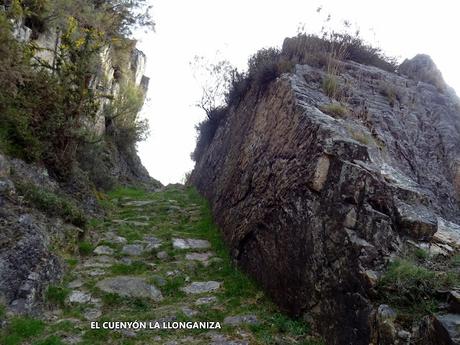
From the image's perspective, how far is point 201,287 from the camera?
6289 millimetres

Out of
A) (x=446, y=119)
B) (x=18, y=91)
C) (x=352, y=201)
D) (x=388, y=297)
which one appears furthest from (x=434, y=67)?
(x=18, y=91)

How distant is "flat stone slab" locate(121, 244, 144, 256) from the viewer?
24.2 feet

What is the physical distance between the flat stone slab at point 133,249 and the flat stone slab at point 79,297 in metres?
1.75

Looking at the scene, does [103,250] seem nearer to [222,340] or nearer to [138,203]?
[222,340]

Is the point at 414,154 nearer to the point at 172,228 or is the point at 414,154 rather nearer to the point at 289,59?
the point at 289,59

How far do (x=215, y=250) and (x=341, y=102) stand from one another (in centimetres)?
386

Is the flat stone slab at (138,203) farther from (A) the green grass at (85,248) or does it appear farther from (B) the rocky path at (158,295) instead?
(A) the green grass at (85,248)

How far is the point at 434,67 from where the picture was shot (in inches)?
458

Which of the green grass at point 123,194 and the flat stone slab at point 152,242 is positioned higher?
the green grass at point 123,194

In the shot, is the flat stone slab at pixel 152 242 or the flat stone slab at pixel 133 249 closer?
the flat stone slab at pixel 133 249

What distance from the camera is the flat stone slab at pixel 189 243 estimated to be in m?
7.86

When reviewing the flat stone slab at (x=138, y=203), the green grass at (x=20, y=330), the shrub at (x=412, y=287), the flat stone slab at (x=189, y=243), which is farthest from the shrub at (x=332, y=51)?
the green grass at (x=20, y=330)

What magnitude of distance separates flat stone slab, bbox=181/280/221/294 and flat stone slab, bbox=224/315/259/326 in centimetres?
95

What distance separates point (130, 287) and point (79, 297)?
73 cm
